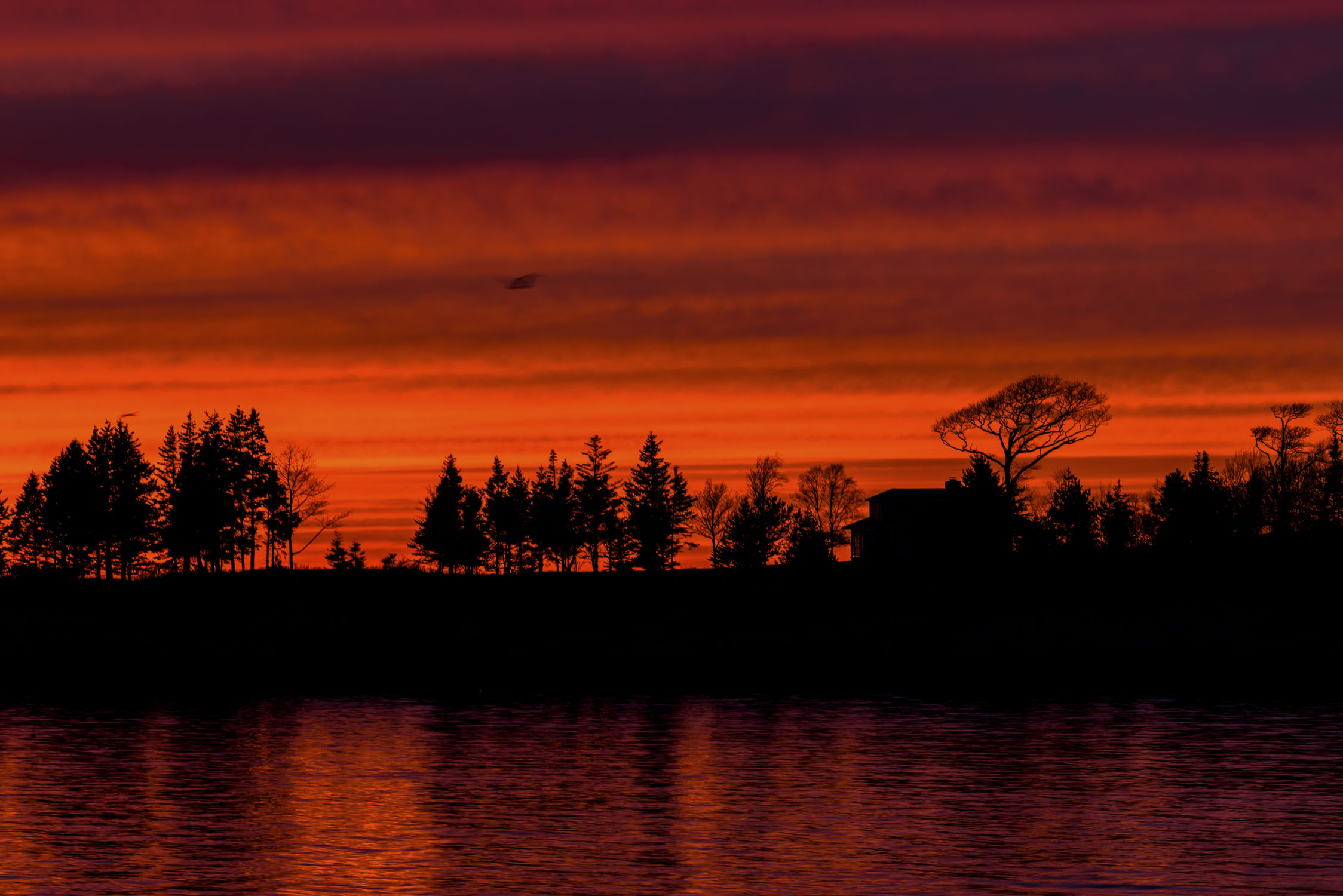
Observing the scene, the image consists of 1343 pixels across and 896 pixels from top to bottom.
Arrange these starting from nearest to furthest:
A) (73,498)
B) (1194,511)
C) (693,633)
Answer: (693,633), (1194,511), (73,498)

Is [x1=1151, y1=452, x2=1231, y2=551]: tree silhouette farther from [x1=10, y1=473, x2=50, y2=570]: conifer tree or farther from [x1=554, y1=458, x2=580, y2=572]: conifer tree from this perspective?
[x1=10, y1=473, x2=50, y2=570]: conifer tree

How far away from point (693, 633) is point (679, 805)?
67.3 m

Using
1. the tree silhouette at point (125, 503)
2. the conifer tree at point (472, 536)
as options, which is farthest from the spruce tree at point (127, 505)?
the conifer tree at point (472, 536)

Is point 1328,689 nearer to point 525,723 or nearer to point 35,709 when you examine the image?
point 525,723

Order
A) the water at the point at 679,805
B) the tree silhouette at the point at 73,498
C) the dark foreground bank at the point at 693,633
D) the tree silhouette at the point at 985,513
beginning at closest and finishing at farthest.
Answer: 1. the water at the point at 679,805
2. the dark foreground bank at the point at 693,633
3. the tree silhouette at the point at 985,513
4. the tree silhouette at the point at 73,498

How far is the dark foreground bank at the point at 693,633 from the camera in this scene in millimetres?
93438

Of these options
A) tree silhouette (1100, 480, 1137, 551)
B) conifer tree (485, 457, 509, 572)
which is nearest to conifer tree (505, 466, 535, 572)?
conifer tree (485, 457, 509, 572)

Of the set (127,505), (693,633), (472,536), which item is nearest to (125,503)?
(127,505)

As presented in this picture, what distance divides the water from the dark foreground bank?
24.5m

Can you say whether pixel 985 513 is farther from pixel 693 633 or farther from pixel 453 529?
pixel 453 529

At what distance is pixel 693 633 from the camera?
10762 cm

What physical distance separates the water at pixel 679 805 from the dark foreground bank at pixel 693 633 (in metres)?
24.5

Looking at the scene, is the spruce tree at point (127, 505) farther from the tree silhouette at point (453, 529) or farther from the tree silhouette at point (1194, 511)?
the tree silhouette at point (1194, 511)

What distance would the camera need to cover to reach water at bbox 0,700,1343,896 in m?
30.3
